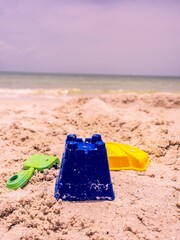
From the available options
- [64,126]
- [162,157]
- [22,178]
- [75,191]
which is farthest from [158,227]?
[64,126]

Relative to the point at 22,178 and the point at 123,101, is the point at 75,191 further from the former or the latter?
the point at 123,101

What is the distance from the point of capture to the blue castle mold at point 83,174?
179 centimetres

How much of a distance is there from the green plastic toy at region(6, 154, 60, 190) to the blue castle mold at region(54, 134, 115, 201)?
11.2 inches

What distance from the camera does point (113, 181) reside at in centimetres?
211

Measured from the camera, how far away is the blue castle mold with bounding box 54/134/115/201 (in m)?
1.79

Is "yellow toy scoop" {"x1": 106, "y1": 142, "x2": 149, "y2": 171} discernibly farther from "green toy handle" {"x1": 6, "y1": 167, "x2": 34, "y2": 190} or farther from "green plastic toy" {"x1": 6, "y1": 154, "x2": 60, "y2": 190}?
"green toy handle" {"x1": 6, "y1": 167, "x2": 34, "y2": 190}

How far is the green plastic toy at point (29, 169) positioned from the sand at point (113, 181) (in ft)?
0.14

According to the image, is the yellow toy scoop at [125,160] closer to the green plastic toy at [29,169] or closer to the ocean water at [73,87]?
the green plastic toy at [29,169]

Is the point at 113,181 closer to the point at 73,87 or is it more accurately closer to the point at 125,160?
the point at 125,160

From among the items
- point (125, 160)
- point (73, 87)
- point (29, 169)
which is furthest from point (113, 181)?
point (73, 87)

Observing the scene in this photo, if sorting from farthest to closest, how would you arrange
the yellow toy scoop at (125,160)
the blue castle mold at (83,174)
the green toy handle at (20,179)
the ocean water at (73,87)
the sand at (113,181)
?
the ocean water at (73,87) < the yellow toy scoop at (125,160) < the green toy handle at (20,179) < the blue castle mold at (83,174) < the sand at (113,181)

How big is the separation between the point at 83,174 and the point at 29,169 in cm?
52

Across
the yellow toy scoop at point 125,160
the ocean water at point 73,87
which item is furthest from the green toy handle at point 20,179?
the ocean water at point 73,87

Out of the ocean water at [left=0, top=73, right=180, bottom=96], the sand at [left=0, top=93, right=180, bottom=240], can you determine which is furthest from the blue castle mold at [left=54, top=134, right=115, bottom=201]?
the ocean water at [left=0, top=73, right=180, bottom=96]
